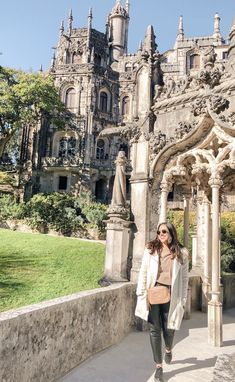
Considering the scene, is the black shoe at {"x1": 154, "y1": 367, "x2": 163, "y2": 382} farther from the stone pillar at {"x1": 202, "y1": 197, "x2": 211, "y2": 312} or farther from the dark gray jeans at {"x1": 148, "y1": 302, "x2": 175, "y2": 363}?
the stone pillar at {"x1": 202, "y1": 197, "x2": 211, "y2": 312}

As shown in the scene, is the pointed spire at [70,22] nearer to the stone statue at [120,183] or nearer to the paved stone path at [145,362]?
the stone statue at [120,183]

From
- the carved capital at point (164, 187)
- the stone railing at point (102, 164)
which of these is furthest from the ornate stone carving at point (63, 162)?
the carved capital at point (164, 187)

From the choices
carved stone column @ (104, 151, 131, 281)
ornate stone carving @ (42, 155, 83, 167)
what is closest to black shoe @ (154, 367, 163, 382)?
carved stone column @ (104, 151, 131, 281)

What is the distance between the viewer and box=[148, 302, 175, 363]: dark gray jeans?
4.47 meters

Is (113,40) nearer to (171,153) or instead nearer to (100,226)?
(100,226)

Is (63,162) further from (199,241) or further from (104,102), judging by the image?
(199,241)

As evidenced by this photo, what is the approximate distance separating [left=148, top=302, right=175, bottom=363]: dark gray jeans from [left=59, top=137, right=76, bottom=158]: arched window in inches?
1470

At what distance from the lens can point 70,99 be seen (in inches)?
1681

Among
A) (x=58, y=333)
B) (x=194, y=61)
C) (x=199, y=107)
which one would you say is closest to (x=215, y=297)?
(x=58, y=333)

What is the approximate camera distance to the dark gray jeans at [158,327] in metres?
4.47

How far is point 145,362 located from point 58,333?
1.66 meters

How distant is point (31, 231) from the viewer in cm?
2553

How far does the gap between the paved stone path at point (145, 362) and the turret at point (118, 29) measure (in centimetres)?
5082

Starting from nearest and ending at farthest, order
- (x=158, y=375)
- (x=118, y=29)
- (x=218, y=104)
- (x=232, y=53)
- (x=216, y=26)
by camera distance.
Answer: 1. (x=158, y=375)
2. (x=218, y=104)
3. (x=232, y=53)
4. (x=216, y=26)
5. (x=118, y=29)
